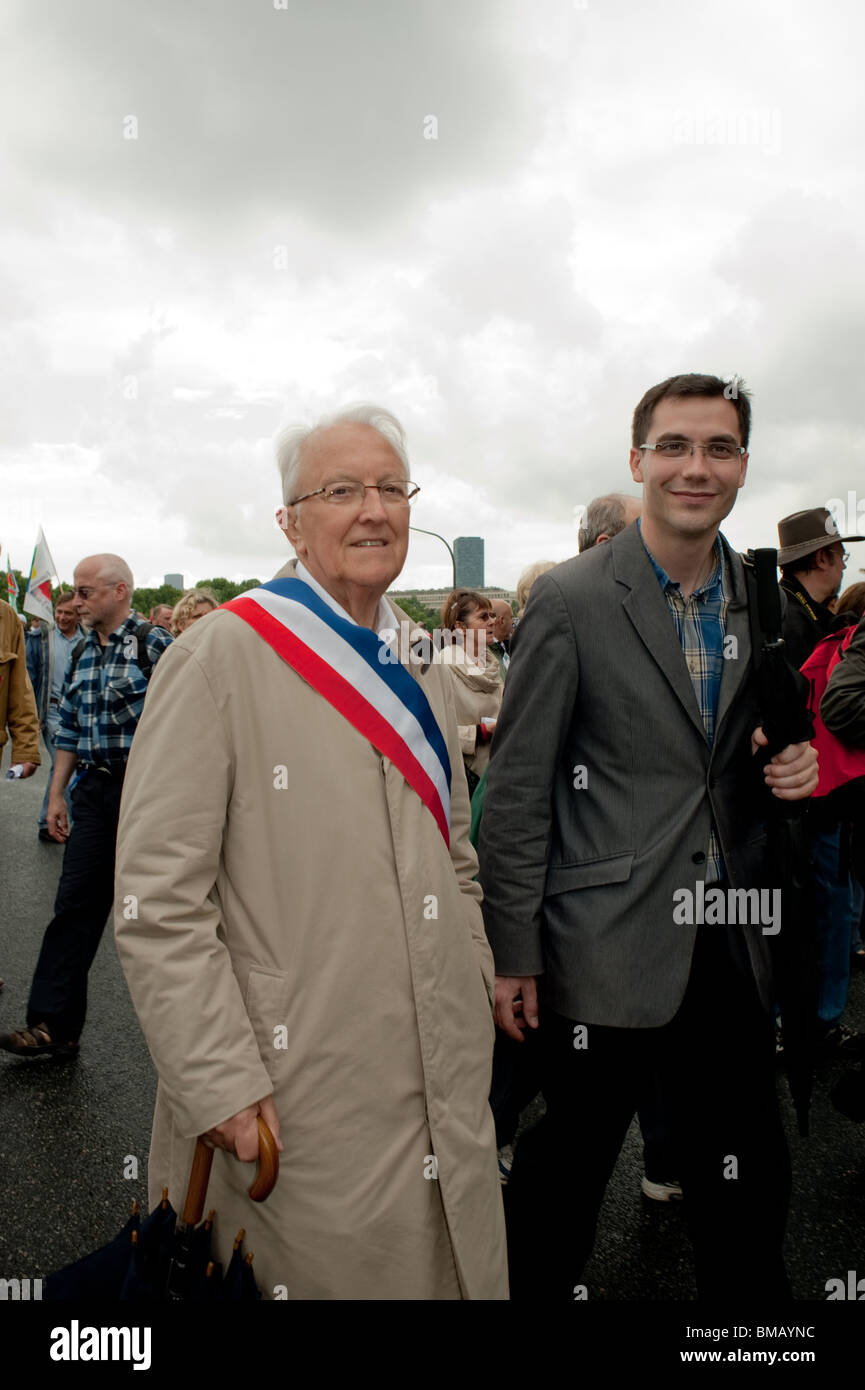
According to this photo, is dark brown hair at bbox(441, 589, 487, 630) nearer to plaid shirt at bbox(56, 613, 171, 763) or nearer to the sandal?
plaid shirt at bbox(56, 613, 171, 763)

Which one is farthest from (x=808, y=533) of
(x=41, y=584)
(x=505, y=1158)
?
(x=41, y=584)

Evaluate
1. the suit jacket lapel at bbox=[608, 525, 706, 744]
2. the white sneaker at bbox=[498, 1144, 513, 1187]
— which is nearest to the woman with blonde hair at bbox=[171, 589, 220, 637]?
the white sneaker at bbox=[498, 1144, 513, 1187]

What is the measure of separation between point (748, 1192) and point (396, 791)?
123 cm

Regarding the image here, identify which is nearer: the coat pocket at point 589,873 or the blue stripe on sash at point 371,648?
the blue stripe on sash at point 371,648

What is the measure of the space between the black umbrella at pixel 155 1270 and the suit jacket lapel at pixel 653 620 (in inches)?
52.3

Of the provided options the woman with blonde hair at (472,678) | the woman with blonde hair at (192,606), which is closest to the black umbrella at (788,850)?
the woman with blonde hair at (472,678)

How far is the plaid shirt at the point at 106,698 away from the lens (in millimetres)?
4105

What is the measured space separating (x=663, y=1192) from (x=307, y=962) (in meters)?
2.00

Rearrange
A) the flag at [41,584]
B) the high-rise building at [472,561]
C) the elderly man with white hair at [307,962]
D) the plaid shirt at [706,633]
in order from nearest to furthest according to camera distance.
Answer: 1. the elderly man with white hair at [307,962]
2. the plaid shirt at [706,633]
3. the flag at [41,584]
4. the high-rise building at [472,561]

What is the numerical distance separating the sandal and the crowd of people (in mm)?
2456

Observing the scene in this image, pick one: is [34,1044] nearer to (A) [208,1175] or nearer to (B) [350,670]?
(A) [208,1175]

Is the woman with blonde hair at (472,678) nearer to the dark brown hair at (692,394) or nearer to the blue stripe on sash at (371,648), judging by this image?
the dark brown hair at (692,394)

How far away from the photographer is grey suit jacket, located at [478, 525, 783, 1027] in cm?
207
